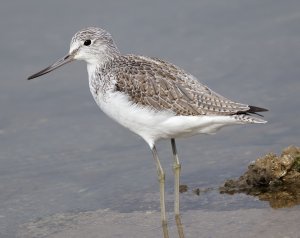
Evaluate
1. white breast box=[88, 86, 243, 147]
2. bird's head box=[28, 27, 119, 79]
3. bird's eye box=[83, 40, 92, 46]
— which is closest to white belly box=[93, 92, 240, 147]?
white breast box=[88, 86, 243, 147]

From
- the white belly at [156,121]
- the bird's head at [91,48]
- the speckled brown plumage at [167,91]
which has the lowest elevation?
the white belly at [156,121]

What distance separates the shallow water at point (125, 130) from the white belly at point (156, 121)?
1.01m

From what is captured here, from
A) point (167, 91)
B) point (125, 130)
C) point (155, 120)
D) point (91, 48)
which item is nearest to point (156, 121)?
point (155, 120)

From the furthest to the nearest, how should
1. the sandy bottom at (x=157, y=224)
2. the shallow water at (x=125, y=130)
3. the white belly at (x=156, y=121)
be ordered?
1. the shallow water at (x=125, y=130)
2. the white belly at (x=156, y=121)
3. the sandy bottom at (x=157, y=224)

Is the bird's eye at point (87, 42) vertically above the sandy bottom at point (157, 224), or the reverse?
the bird's eye at point (87, 42)

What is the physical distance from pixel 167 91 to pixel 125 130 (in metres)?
3.46

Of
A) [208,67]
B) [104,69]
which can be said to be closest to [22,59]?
[208,67]

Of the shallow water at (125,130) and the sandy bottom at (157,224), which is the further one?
the shallow water at (125,130)

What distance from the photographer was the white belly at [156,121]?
30.2 ft

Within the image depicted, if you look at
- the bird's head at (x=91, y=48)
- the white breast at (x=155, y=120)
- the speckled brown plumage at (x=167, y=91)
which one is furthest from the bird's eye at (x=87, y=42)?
the white breast at (x=155, y=120)

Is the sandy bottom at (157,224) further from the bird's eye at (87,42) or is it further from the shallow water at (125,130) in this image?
the bird's eye at (87,42)

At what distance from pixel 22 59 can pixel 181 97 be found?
5562 mm

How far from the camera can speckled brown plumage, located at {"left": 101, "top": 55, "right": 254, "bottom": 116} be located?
9203 millimetres

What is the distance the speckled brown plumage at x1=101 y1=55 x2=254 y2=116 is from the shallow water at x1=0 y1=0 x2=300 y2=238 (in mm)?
1251
